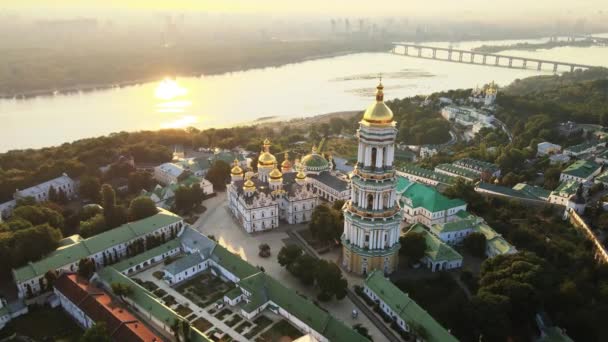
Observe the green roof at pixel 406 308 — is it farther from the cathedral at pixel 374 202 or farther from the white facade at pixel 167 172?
the white facade at pixel 167 172

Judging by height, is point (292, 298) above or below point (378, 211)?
below

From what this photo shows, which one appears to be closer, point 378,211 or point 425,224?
point 378,211

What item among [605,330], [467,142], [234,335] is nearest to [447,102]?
[467,142]

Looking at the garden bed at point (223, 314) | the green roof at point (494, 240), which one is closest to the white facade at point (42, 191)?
the garden bed at point (223, 314)

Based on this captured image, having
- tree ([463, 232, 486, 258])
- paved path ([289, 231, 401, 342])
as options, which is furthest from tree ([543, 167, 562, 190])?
paved path ([289, 231, 401, 342])

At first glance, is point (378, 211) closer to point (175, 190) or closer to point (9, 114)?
point (175, 190)

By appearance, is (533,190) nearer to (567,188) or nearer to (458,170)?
(567,188)

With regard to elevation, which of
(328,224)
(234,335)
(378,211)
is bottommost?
(234,335)

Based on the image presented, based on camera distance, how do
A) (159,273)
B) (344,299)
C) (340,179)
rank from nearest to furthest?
(344,299), (159,273), (340,179)

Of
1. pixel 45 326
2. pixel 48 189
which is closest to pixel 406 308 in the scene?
pixel 45 326
